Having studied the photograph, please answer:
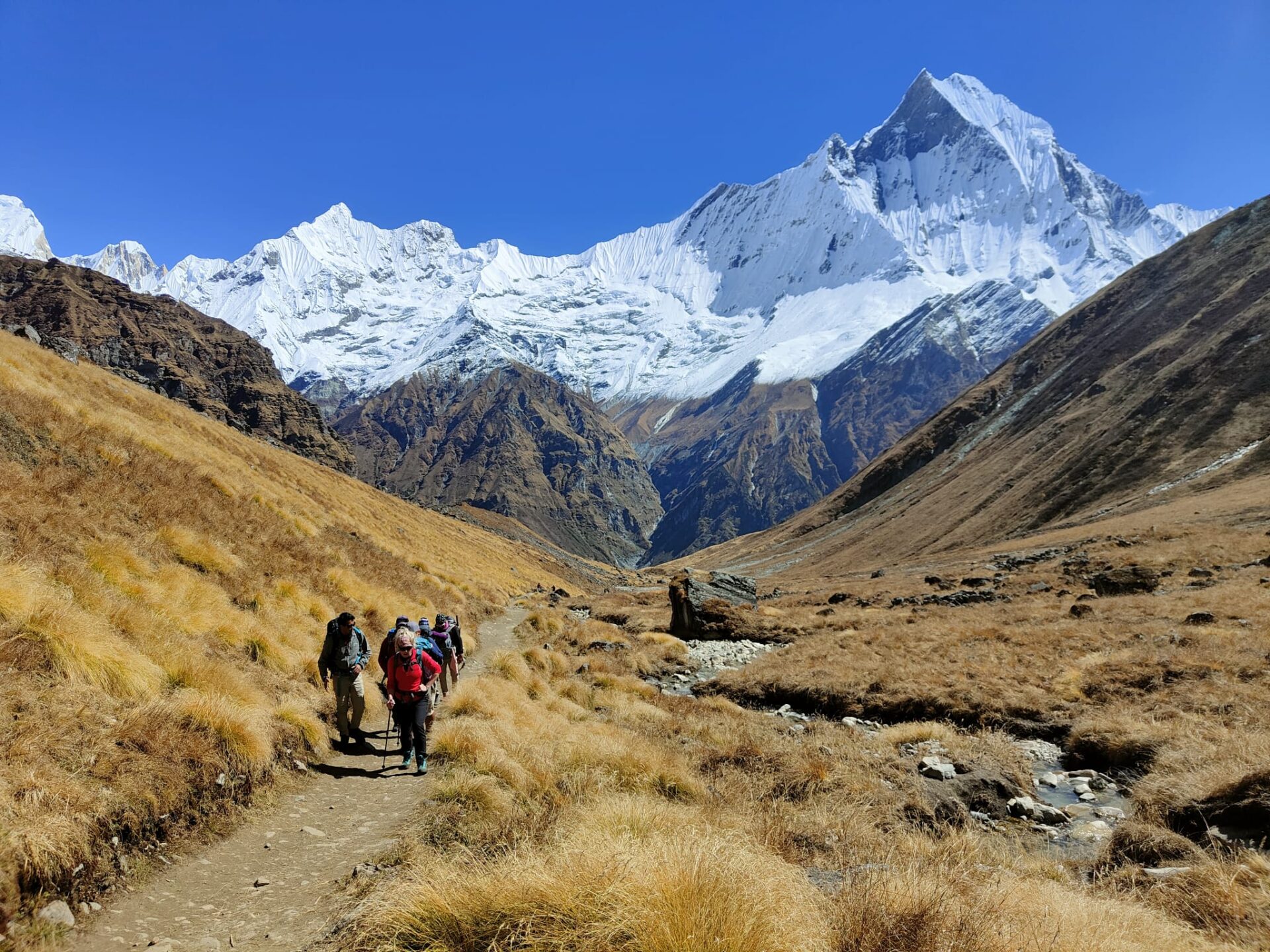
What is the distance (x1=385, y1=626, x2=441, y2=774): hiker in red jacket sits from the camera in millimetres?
9609

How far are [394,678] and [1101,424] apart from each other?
345 feet

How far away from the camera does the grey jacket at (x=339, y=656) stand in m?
10.3

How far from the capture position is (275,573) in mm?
15750

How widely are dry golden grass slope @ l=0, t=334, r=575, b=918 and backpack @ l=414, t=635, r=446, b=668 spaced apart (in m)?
1.95

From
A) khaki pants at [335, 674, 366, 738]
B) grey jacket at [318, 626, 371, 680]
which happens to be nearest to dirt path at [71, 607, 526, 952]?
khaki pants at [335, 674, 366, 738]

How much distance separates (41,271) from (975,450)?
257 meters

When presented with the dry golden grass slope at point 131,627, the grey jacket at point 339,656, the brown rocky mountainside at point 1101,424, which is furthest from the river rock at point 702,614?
the brown rocky mountainside at point 1101,424

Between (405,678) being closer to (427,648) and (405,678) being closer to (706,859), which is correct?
(427,648)

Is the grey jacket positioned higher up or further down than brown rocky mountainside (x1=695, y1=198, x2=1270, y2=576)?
further down

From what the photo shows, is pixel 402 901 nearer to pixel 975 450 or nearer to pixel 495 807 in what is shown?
pixel 495 807

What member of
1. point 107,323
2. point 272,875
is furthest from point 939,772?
point 107,323

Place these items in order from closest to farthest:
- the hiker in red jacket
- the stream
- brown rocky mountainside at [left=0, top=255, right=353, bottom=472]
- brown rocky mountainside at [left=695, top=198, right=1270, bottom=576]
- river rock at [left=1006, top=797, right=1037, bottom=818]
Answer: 1. the stream
2. river rock at [left=1006, top=797, right=1037, bottom=818]
3. the hiker in red jacket
4. brown rocky mountainside at [left=695, top=198, right=1270, bottom=576]
5. brown rocky mountainside at [left=0, top=255, right=353, bottom=472]

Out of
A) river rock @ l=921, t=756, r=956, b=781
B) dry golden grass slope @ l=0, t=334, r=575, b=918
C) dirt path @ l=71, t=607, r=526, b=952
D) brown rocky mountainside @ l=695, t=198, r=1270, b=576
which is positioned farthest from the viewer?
brown rocky mountainside @ l=695, t=198, r=1270, b=576

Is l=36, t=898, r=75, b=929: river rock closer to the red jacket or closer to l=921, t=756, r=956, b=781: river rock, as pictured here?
the red jacket
